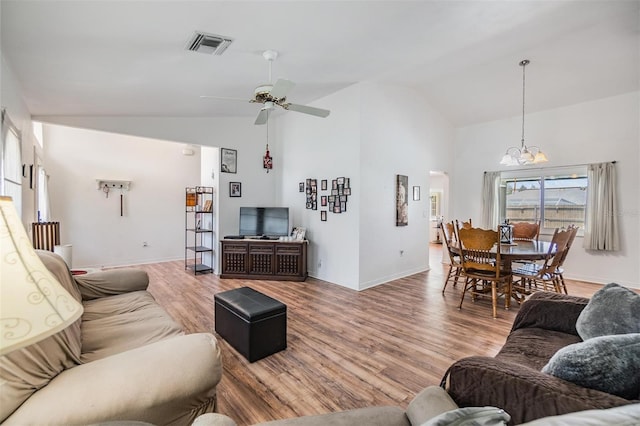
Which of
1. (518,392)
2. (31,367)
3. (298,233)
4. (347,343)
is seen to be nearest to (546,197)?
(298,233)

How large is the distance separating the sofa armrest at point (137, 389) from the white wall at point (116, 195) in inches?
233

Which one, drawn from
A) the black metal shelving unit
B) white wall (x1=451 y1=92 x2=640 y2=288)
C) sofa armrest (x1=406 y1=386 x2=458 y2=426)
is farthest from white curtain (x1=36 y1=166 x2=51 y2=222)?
white wall (x1=451 y1=92 x2=640 y2=288)

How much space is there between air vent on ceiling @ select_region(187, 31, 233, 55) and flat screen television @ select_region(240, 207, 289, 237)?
2.96 m

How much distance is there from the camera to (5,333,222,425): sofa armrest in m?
1.09

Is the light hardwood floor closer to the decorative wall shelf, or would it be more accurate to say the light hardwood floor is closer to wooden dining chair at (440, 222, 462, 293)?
wooden dining chair at (440, 222, 462, 293)

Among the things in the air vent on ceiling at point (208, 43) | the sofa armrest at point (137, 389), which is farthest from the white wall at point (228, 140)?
the sofa armrest at point (137, 389)

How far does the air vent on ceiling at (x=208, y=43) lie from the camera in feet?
8.63

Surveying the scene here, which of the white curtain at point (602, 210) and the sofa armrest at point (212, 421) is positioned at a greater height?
the white curtain at point (602, 210)

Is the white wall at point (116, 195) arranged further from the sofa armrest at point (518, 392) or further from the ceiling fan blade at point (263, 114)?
the sofa armrest at point (518, 392)

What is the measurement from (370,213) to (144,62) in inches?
139

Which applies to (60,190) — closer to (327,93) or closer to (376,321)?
(327,93)

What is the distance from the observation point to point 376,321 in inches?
130

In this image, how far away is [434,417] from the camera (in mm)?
976

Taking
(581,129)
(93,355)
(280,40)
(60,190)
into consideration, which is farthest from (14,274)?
(581,129)
